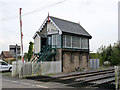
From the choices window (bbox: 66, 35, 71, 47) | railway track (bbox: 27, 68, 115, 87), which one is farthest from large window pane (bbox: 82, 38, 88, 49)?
railway track (bbox: 27, 68, 115, 87)

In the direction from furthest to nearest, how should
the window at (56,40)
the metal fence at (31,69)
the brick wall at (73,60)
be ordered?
the window at (56,40) → the brick wall at (73,60) → the metal fence at (31,69)

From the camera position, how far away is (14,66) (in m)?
19.1

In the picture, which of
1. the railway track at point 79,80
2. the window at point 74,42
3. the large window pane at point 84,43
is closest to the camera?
the railway track at point 79,80

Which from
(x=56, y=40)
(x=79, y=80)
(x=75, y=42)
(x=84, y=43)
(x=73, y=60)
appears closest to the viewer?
(x=79, y=80)

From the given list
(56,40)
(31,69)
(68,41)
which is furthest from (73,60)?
(31,69)

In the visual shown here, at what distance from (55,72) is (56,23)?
730cm

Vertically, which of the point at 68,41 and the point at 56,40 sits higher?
the point at 56,40

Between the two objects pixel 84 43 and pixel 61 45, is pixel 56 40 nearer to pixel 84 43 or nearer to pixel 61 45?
pixel 61 45

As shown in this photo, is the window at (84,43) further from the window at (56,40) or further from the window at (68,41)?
the window at (56,40)

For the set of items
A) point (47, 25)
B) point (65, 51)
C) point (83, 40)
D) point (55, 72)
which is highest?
point (47, 25)

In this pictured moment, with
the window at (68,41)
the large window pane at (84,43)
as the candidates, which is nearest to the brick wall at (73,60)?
the window at (68,41)

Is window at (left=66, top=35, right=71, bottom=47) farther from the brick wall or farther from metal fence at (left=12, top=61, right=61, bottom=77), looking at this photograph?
metal fence at (left=12, top=61, right=61, bottom=77)

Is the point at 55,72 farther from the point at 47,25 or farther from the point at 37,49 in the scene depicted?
the point at 47,25

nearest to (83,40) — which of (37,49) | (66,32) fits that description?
(66,32)
